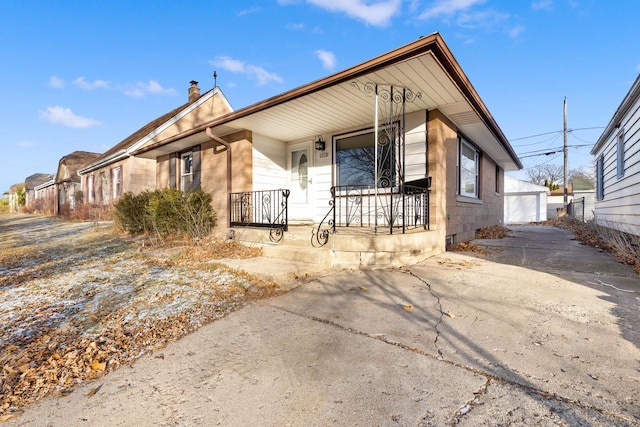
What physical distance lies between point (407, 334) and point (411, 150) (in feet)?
14.2

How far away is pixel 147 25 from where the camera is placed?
1016cm

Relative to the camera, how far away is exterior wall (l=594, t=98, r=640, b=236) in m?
5.80

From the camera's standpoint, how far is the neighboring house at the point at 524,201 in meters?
22.3

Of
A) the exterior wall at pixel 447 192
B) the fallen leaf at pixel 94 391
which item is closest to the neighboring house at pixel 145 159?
the exterior wall at pixel 447 192

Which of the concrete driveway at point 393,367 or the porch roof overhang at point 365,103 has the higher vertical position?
the porch roof overhang at point 365,103

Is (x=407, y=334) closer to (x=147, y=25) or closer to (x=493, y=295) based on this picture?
(x=493, y=295)

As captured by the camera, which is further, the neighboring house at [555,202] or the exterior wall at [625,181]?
the neighboring house at [555,202]

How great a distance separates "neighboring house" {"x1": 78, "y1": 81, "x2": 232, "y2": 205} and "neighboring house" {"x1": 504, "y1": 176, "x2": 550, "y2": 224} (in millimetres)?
21048

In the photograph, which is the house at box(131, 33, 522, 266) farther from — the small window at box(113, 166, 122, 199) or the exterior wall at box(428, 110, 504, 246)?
the small window at box(113, 166, 122, 199)

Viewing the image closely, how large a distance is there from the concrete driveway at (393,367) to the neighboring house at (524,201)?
2310 centimetres

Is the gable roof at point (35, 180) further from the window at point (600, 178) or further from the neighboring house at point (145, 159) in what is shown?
the window at point (600, 178)

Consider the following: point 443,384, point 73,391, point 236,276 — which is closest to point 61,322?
point 73,391

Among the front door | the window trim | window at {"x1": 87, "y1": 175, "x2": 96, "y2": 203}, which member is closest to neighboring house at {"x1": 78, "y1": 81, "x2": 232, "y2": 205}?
window at {"x1": 87, "y1": 175, "x2": 96, "y2": 203}

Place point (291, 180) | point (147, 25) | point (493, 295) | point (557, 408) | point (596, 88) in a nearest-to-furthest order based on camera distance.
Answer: point (557, 408), point (493, 295), point (291, 180), point (147, 25), point (596, 88)
